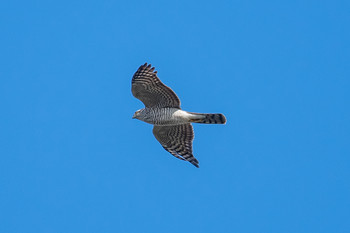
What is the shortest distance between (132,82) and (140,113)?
3.68 feet

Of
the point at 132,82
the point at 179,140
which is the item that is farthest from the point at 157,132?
the point at 132,82

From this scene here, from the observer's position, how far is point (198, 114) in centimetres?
1905

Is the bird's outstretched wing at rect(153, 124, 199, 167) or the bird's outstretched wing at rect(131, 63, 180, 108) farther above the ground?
the bird's outstretched wing at rect(131, 63, 180, 108)

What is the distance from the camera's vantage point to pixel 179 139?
20.1 metres

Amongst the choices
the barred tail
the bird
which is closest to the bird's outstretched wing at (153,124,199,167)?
the bird

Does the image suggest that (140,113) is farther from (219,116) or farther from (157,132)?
(219,116)

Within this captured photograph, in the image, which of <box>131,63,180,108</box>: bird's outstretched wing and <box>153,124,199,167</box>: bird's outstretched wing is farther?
<box>153,124,199,167</box>: bird's outstretched wing

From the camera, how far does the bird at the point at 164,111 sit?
1869 cm

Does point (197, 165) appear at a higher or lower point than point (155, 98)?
lower

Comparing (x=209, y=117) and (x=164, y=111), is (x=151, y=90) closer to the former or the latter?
(x=164, y=111)

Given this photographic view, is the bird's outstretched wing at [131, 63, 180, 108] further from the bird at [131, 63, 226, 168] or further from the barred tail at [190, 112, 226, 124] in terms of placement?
the barred tail at [190, 112, 226, 124]

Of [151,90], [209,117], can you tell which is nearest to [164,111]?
[151,90]

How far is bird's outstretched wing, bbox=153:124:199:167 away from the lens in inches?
785

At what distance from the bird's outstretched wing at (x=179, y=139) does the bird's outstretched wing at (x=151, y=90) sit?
43.3 inches
